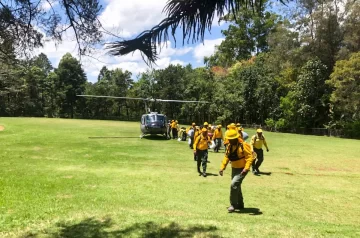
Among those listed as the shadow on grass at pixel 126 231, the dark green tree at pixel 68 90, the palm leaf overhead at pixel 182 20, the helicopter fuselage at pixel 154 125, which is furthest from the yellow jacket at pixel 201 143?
the dark green tree at pixel 68 90

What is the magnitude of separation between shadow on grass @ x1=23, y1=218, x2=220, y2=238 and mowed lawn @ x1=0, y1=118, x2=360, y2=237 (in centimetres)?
2

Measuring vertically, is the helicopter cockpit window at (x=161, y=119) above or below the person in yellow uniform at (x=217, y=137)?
above

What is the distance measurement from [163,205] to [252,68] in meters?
46.2

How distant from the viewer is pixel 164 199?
9.29m

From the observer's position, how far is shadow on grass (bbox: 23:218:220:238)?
643 cm

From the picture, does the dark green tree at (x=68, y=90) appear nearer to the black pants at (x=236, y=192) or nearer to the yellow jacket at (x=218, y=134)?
the yellow jacket at (x=218, y=134)

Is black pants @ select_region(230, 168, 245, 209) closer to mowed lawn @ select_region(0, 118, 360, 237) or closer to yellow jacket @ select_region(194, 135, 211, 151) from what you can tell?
mowed lawn @ select_region(0, 118, 360, 237)

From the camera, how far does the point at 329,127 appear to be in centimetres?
4091

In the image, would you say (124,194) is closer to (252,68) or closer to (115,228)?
(115,228)

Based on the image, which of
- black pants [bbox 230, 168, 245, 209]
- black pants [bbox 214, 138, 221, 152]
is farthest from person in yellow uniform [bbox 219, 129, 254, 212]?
black pants [bbox 214, 138, 221, 152]

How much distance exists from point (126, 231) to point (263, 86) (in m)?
45.6

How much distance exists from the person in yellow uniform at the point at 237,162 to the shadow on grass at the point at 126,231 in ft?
5.82

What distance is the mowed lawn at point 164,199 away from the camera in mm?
6840

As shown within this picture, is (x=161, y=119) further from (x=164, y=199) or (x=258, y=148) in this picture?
(x=164, y=199)
